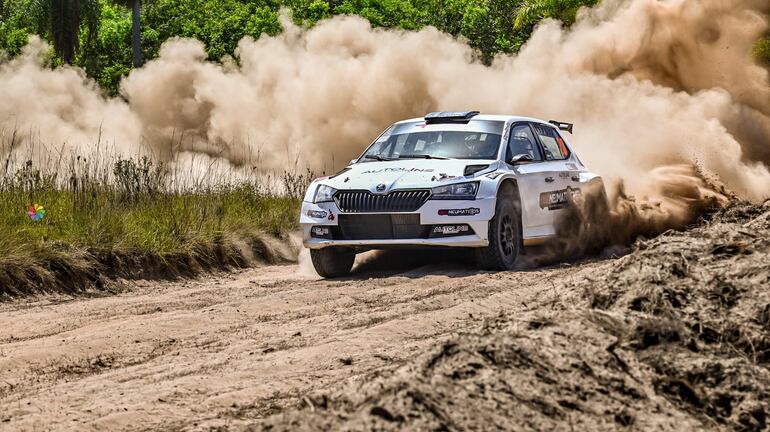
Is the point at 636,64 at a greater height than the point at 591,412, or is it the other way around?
the point at 636,64

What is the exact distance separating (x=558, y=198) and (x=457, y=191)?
6.27ft

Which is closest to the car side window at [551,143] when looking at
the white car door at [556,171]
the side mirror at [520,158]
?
the white car door at [556,171]

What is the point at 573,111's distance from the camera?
23.0 meters

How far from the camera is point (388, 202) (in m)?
12.1

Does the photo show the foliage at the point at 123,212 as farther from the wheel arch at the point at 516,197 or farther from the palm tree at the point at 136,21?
the palm tree at the point at 136,21

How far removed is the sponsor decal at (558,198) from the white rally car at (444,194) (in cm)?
1

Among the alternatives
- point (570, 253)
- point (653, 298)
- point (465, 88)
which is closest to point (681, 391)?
point (653, 298)

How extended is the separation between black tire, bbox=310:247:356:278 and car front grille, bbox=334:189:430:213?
647 millimetres

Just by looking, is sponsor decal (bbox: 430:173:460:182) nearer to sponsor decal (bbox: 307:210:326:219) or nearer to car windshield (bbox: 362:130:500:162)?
car windshield (bbox: 362:130:500:162)

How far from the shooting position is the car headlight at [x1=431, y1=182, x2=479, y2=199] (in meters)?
12.0

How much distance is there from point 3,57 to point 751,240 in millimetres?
36613

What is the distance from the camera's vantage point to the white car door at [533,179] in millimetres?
12875

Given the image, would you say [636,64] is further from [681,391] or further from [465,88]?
[681,391]

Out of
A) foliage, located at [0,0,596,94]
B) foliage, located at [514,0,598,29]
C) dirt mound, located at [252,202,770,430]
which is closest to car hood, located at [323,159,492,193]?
dirt mound, located at [252,202,770,430]
